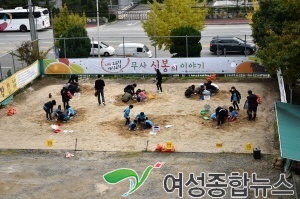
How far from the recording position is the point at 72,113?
84.0ft

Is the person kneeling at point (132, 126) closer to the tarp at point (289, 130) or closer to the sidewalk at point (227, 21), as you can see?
the tarp at point (289, 130)

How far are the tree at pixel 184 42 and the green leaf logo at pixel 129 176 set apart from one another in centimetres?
1644

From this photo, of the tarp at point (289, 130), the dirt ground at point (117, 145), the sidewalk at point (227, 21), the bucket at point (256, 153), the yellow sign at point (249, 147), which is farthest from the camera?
the sidewalk at point (227, 21)

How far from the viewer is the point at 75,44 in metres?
36.4

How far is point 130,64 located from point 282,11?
35.1 ft

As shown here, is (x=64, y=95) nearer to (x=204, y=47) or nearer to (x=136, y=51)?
(x=136, y=51)

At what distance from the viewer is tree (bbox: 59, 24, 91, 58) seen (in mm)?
36406

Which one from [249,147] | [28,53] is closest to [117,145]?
[249,147]

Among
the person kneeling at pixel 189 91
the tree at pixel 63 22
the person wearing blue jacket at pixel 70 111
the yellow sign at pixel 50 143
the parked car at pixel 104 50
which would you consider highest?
the tree at pixel 63 22

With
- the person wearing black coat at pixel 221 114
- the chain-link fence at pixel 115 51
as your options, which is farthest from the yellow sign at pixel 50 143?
the chain-link fence at pixel 115 51

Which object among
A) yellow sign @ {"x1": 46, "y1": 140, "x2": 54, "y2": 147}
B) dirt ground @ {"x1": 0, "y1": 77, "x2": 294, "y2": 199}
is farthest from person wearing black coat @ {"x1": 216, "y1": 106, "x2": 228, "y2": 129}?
yellow sign @ {"x1": 46, "y1": 140, "x2": 54, "y2": 147}

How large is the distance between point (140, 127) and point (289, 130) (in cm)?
778

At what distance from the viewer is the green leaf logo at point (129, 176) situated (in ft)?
58.1

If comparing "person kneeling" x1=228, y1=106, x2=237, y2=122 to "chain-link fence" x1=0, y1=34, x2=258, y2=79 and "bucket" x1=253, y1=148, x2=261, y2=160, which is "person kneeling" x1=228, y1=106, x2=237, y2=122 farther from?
"chain-link fence" x1=0, y1=34, x2=258, y2=79
